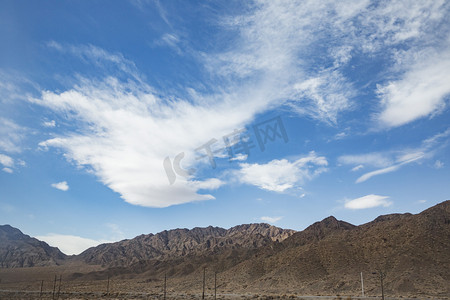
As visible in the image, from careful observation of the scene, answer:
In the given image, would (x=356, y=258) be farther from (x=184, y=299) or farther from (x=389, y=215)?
(x=389, y=215)

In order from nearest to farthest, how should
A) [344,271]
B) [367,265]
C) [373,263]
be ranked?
[373,263]
[367,265]
[344,271]

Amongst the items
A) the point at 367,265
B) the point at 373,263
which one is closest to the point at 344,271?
the point at 367,265

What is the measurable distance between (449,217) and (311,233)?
2129 inches

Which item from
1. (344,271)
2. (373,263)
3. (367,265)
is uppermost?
(373,263)

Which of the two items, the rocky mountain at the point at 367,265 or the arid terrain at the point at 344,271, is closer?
Result: the arid terrain at the point at 344,271

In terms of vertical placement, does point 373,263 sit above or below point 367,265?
above

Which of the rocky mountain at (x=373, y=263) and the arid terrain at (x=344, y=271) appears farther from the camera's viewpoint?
the rocky mountain at (x=373, y=263)

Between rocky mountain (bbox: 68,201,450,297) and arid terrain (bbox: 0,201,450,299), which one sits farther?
rocky mountain (bbox: 68,201,450,297)

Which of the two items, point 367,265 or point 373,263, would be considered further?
point 367,265

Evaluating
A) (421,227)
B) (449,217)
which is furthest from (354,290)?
(449,217)

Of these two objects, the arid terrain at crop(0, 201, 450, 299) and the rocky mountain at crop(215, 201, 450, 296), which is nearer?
the arid terrain at crop(0, 201, 450, 299)

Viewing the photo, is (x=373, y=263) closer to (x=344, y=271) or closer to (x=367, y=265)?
(x=367, y=265)

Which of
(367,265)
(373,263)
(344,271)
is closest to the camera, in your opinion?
(373,263)

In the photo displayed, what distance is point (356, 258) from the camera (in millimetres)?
80250
